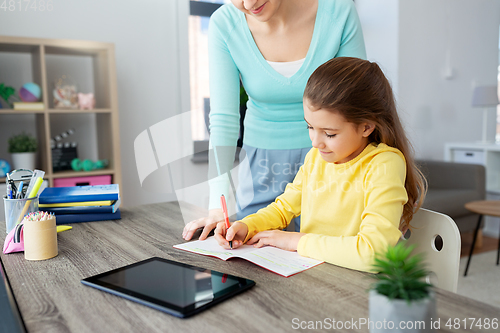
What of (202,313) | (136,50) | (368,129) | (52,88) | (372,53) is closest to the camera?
(202,313)

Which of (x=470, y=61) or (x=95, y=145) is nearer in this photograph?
(x=95, y=145)

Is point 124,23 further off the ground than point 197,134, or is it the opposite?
point 124,23

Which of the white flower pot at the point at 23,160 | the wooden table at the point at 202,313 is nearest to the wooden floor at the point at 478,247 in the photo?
the wooden table at the point at 202,313

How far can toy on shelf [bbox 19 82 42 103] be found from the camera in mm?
2367

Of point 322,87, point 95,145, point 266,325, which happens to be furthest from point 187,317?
point 95,145

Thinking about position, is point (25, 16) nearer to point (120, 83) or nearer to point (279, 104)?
point (120, 83)

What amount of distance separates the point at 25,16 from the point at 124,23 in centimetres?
61

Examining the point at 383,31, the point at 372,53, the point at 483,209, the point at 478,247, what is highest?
the point at 383,31

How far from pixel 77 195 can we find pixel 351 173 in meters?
0.79

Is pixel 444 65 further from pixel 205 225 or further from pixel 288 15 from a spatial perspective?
pixel 205 225

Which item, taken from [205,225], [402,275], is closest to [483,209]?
[205,225]

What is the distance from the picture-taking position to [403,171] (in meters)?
0.92

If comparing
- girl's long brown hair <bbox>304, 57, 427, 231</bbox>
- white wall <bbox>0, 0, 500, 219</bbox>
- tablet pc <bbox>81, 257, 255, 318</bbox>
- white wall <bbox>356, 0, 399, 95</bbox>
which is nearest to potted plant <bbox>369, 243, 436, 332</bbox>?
tablet pc <bbox>81, 257, 255, 318</bbox>

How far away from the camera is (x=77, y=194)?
1226 mm
